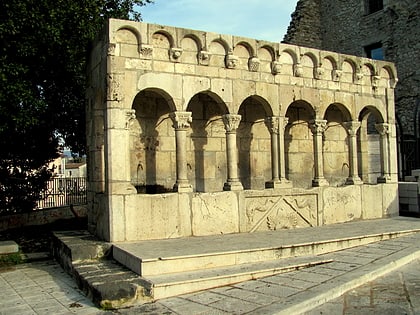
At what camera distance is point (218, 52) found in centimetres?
860

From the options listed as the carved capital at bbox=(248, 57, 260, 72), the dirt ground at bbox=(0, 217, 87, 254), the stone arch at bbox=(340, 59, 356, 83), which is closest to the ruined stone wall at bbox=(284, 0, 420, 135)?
the stone arch at bbox=(340, 59, 356, 83)

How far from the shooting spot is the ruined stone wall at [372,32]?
20.4 meters

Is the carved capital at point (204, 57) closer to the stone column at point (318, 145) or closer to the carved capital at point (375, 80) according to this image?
the stone column at point (318, 145)

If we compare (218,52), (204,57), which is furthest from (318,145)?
(204,57)

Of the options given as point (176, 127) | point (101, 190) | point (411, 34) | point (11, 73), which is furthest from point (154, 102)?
point (411, 34)

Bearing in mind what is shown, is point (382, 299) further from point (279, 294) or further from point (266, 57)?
point (266, 57)

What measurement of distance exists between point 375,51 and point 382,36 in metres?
1.21

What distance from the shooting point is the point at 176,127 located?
8.06 meters

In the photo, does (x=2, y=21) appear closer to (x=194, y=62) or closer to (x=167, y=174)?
(x=194, y=62)

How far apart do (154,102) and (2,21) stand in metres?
3.41

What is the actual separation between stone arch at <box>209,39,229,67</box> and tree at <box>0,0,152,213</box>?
2.76 m

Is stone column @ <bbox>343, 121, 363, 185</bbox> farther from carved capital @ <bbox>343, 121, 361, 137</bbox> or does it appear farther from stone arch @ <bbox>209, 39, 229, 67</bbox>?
stone arch @ <bbox>209, 39, 229, 67</bbox>

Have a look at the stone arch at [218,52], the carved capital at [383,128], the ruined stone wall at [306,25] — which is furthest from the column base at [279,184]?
the ruined stone wall at [306,25]

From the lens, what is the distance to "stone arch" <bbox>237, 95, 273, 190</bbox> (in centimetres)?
1000
